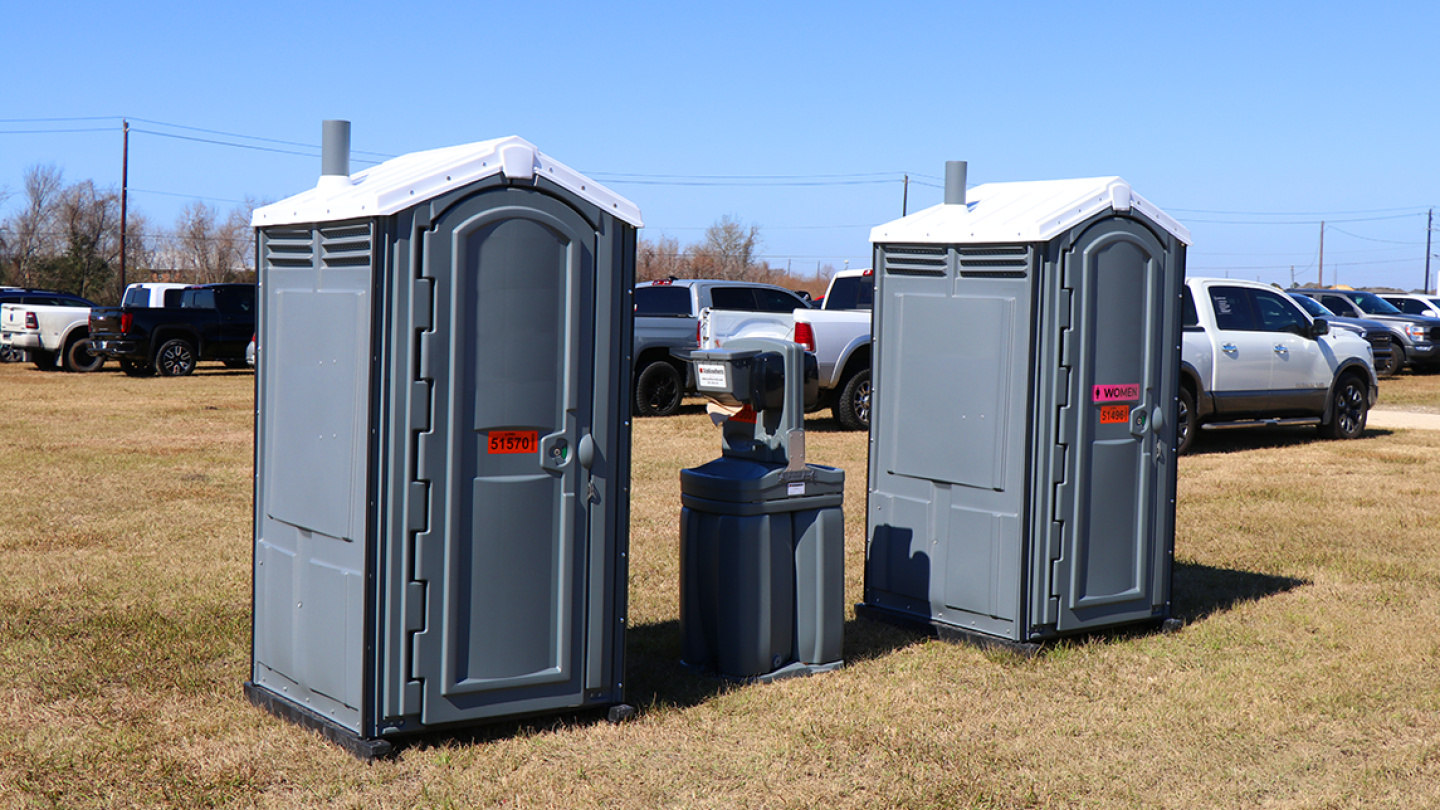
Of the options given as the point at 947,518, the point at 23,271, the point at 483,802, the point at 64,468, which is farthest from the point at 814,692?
the point at 23,271

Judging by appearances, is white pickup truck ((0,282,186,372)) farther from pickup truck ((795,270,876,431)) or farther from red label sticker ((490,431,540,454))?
red label sticker ((490,431,540,454))

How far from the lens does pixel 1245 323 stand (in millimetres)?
13609

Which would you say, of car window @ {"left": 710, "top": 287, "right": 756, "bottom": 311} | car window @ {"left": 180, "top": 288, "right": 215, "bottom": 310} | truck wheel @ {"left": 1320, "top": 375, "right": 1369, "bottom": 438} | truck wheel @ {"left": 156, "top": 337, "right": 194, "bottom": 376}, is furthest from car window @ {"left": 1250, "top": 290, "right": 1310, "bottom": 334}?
car window @ {"left": 180, "top": 288, "right": 215, "bottom": 310}

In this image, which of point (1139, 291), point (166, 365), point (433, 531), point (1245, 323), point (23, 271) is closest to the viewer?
point (433, 531)

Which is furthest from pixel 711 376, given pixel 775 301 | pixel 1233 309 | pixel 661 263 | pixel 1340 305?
pixel 661 263

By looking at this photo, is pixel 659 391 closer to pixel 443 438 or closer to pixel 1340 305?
pixel 443 438

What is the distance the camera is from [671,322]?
55.0ft

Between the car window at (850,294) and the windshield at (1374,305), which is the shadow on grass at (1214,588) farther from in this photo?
the windshield at (1374,305)

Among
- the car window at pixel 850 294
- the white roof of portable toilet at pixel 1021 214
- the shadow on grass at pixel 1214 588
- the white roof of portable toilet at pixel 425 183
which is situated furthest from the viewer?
the car window at pixel 850 294

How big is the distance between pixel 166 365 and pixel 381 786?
72.0 ft

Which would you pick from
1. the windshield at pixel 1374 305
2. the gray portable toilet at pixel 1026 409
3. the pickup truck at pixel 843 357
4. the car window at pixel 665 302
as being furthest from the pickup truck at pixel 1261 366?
the windshield at pixel 1374 305

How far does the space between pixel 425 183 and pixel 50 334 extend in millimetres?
23506

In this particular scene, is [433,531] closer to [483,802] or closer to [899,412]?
[483,802]

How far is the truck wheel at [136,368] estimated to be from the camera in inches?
938
